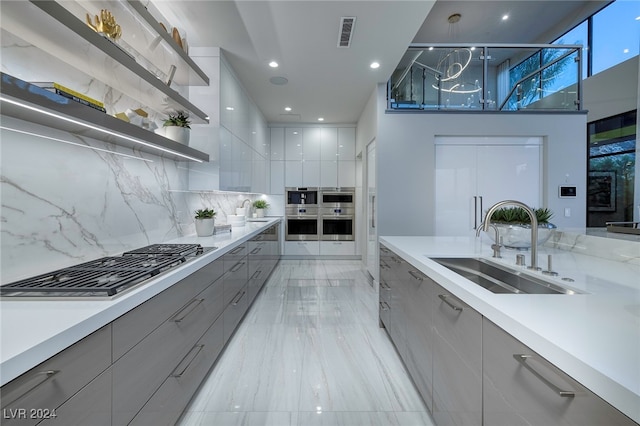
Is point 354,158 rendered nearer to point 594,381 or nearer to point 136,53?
point 136,53

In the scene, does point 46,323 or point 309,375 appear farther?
point 309,375

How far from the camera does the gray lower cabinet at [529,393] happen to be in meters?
0.55

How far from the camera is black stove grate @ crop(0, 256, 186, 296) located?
3.19 feet

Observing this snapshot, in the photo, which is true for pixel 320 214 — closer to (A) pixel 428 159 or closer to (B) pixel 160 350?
(A) pixel 428 159

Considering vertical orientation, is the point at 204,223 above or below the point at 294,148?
below

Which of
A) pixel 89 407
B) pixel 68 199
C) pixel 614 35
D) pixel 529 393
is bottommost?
pixel 89 407

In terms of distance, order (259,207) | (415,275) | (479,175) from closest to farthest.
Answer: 1. (415,275)
2. (479,175)
3. (259,207)

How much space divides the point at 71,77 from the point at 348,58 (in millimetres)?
2649

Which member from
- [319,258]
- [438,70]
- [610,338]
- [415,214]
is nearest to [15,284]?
[610,338]

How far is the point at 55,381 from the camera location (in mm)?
705

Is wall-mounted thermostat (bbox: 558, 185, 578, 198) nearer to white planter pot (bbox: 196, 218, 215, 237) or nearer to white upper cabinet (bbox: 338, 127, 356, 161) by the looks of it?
white upper cabinet (bbox: 338, 127, 356, 161)

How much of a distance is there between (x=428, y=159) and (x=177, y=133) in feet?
10.2

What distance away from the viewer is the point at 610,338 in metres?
0.65

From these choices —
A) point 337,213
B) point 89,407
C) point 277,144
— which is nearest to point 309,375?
point 89,407
